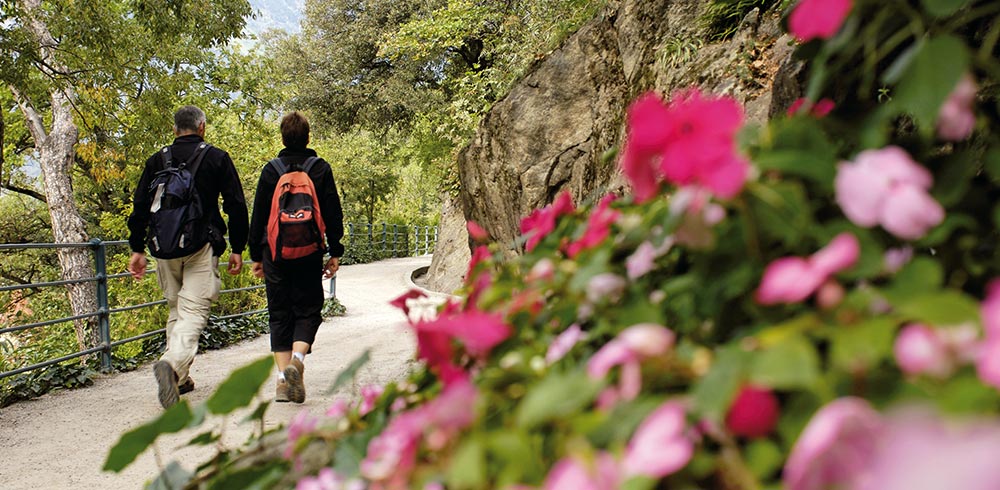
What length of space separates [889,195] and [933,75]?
82mm

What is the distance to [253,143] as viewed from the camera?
77.5 ft

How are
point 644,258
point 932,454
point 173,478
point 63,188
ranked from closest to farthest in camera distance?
point 932,454 < point 644,258 < point 173,478 < point 63,188


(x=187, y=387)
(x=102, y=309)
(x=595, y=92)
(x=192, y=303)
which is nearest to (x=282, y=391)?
(x=192, y=303)

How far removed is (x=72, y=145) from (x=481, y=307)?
1583 cm

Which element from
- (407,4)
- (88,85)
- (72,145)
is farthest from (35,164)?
Answer: (88,85)

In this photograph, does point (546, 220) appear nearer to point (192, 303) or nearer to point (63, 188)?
point (192, 303)

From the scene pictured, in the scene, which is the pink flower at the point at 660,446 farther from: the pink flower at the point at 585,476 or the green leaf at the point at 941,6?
the green leaf at the point at 941,6

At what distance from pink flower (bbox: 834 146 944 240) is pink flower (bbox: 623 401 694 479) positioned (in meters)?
0.19

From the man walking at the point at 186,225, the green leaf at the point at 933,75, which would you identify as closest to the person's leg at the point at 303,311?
the man walking at the point at 186,225

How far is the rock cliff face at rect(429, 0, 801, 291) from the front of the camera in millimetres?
4118

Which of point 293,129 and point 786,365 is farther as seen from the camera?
point 293,129

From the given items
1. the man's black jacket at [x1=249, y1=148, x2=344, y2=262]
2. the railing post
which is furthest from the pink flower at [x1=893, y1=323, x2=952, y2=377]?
the railing post

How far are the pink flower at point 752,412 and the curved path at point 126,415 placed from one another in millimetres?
1021

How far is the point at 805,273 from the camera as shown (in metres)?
0.44
